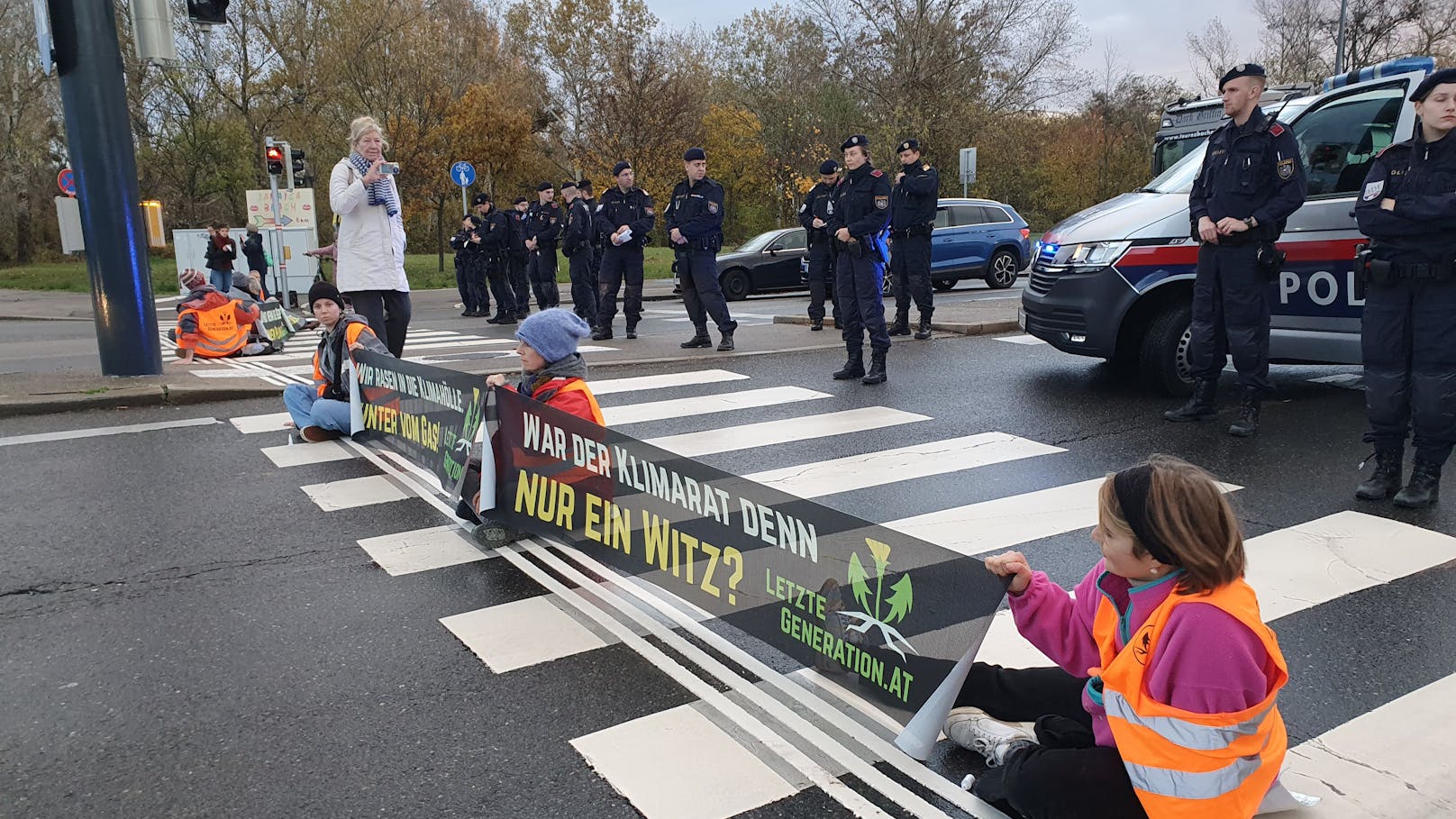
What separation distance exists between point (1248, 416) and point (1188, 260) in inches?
54.4

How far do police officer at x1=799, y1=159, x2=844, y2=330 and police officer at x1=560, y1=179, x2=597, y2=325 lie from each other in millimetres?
3141

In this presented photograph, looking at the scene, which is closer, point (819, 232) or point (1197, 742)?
point (1197, 742)

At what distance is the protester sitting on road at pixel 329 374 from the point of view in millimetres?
6656

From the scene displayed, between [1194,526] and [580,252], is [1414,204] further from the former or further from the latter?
[580,252]

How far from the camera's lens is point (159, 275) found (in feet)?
101

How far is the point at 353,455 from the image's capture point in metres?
6.50

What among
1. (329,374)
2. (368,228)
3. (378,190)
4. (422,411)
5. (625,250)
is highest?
(378,190)

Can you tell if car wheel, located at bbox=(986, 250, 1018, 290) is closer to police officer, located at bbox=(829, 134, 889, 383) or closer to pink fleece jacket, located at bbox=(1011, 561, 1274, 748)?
police officer, located at bbox=(829, 134, 889, 383)

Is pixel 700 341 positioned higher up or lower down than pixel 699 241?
lower down

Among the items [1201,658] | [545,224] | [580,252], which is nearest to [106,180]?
[580,252]

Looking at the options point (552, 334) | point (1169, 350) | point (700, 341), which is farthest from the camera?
point (700, 341)

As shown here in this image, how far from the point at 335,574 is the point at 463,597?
25.9 inches

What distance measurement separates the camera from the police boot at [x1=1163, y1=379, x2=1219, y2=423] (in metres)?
7.01

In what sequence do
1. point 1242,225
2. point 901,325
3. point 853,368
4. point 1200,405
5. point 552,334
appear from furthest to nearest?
point 901,325, point 853,368, point 1200,405, point 1242,225, point 552,334
